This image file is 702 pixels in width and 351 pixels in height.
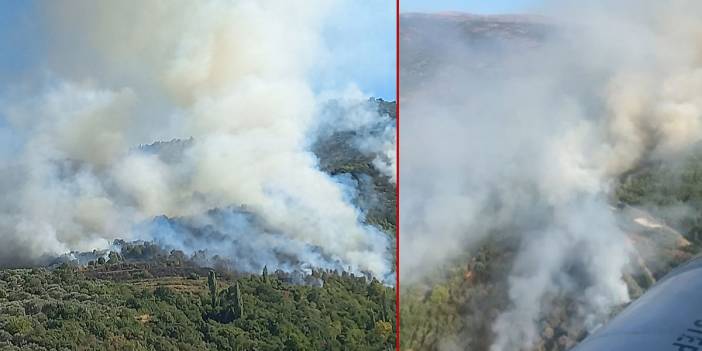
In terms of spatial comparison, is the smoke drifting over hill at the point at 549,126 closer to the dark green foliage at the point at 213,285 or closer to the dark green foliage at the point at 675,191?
the dark green foliage at the point at 675,191

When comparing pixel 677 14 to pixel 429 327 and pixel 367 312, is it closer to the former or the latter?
pixel 429 327

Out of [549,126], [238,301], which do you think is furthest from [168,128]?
[549,126]

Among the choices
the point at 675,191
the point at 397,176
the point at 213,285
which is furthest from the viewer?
the point at 213,285

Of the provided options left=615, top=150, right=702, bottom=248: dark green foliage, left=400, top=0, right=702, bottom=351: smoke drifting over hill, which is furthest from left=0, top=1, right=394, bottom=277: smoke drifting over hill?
left=615, top=150, right=702, bottom=248: dark green foliage

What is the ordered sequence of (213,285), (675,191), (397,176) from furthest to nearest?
(213,285)
(397,176)
(675,191)

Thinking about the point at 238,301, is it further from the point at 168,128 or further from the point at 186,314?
the point at 168,128

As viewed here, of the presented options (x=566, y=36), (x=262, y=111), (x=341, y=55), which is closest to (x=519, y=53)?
(x=566, y=36)

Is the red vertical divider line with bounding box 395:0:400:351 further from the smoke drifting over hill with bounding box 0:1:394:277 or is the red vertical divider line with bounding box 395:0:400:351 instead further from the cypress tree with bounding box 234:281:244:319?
the cypress tree with bounding box 234:281:244:319
